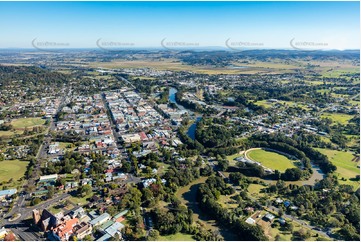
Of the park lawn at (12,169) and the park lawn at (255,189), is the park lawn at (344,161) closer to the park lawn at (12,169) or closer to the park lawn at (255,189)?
the park lawn at (255,189)

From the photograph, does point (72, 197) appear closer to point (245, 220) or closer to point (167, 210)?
point (167, 210)

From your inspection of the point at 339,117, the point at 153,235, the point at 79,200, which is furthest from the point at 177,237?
the point at 339,117

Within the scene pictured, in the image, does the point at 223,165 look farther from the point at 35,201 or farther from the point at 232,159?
the point at 35,201

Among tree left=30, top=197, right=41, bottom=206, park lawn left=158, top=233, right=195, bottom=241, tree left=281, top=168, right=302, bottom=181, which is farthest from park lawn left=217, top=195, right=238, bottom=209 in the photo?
tree left=30, top=197, right=41, bottom=206

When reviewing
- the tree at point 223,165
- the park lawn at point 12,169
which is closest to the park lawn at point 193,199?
the tree at point 223,165

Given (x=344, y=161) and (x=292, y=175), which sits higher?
(x=292, y=175)

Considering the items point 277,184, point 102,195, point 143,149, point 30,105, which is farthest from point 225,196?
point 30,105

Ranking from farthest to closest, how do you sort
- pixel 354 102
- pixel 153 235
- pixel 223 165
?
1. pixel 354 102
2. pixel 223 165
3. pixel 153 235
